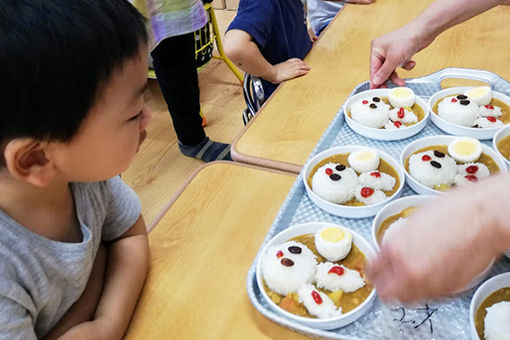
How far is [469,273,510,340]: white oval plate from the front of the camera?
62 centimetres

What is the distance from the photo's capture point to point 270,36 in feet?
4.84

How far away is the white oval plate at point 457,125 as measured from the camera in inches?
38.2

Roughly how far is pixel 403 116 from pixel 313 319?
593 mm

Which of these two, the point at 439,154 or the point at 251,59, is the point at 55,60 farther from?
the point at 251,59

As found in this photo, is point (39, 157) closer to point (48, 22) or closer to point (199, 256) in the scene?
point (48, 22)

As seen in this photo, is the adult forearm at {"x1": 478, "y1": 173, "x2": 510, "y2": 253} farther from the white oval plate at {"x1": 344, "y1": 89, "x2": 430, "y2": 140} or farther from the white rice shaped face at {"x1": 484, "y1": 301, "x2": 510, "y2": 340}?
the white oval plate at {"x1": 344, "y1": 89, "x2": 430, "y2": 140}

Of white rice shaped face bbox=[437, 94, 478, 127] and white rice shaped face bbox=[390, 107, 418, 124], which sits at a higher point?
white rice shaped face bbox=[437, 94, 478, 127]

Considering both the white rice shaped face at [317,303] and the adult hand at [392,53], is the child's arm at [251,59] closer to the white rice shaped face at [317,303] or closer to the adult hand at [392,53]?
the adult hand at [392,53]

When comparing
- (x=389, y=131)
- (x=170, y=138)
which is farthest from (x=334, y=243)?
(x=170, y=138)

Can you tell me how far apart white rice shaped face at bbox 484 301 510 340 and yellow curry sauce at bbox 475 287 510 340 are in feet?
0.03

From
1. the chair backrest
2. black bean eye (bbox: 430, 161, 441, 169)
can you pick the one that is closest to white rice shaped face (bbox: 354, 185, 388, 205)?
black bean eye (bbox: 430, 161, 441, 169)

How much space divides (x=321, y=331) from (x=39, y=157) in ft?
1.48

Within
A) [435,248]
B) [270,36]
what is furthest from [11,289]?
[270,36]

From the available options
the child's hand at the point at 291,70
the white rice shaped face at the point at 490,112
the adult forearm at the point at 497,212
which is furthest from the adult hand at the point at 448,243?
the child's hand at the point at 291,70
